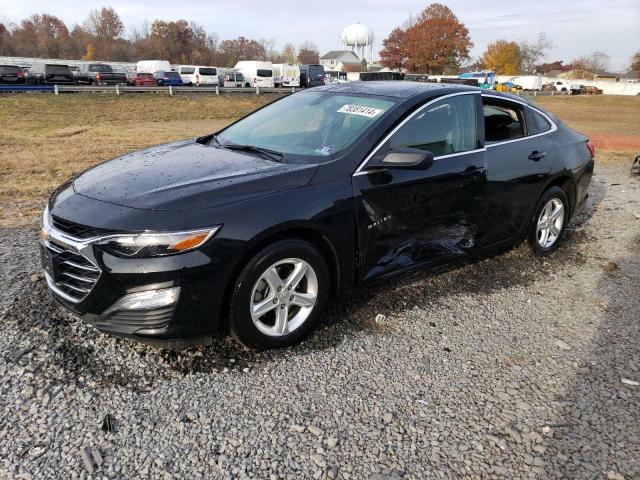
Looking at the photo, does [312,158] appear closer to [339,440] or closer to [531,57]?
[339,440]

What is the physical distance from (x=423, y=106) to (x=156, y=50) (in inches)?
3407

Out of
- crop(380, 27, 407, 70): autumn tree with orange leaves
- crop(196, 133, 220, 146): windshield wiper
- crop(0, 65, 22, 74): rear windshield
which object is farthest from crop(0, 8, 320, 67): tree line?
crop(196, 133, 220, 146): windshield wiper

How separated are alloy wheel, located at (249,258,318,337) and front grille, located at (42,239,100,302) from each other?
0.90 metres

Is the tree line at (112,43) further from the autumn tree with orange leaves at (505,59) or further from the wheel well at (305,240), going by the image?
the wheel well at (305,240)

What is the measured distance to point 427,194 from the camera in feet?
12.3

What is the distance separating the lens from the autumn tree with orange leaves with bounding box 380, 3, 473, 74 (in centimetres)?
8038

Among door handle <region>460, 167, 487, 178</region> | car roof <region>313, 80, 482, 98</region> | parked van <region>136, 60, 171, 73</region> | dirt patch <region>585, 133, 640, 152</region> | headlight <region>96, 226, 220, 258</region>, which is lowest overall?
dirt patch <region>585, 133, 640, 152</region>

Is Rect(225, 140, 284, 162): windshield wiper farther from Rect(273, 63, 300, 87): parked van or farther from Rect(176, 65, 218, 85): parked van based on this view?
Rect(273, 63, 300, 87): parked van

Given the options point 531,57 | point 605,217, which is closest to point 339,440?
point 605,217

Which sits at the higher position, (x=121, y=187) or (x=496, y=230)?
(x=121, y=187)

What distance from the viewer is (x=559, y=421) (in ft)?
8.98

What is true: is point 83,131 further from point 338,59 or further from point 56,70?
point 338,59

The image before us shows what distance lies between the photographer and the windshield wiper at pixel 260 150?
3.53 meters

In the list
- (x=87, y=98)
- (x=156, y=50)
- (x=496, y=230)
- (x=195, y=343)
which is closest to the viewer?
(x=195, y=343)
